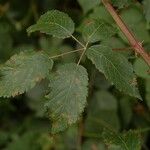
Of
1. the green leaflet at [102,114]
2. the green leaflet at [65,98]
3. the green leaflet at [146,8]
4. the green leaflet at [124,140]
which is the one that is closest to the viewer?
the green leaflet at [65,98]

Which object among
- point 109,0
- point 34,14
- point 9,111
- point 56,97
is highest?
point 109,0

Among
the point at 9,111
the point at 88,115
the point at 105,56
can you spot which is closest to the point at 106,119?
the point at 88,115

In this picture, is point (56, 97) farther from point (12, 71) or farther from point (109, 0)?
point (109, 0)

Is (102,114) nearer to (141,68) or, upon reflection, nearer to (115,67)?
(141,68)

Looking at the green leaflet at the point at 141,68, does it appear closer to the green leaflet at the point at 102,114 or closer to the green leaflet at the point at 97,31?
the green leaflet at the point at 97,31

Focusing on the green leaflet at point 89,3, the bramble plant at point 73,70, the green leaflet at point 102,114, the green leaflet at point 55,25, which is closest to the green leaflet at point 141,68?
the bramble plant at point 73,70

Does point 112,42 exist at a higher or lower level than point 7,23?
higher

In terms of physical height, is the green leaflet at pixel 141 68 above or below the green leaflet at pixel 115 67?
below
